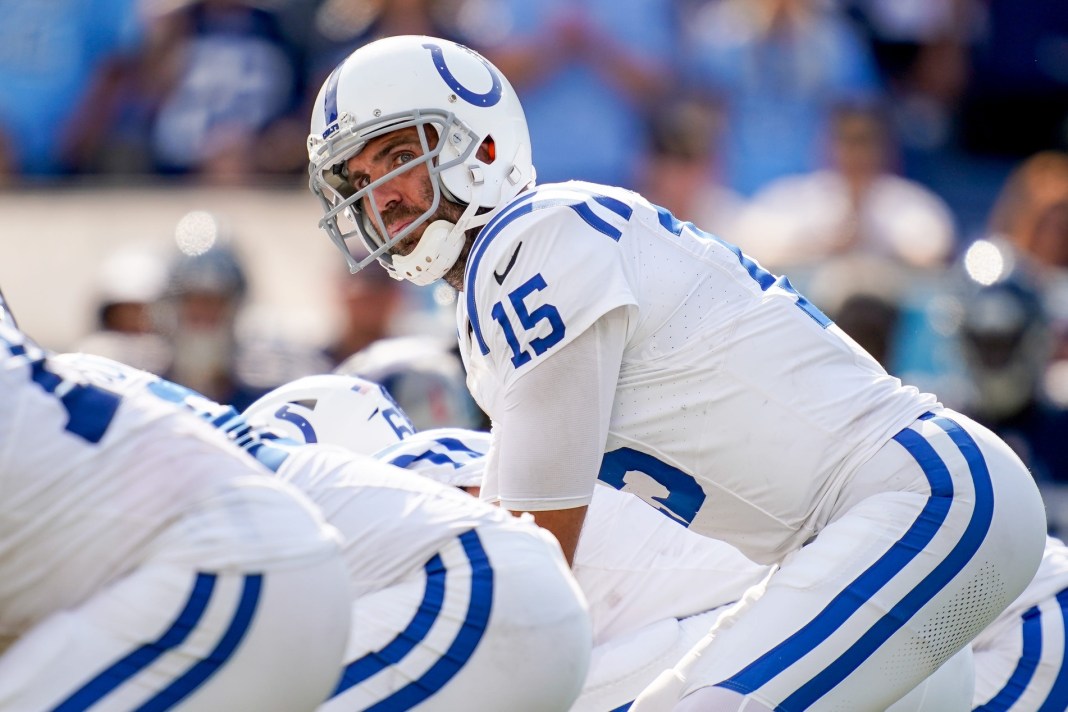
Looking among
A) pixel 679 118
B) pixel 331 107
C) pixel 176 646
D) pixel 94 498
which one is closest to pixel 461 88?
pixel 331 107

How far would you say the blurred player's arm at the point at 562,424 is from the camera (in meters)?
3.81

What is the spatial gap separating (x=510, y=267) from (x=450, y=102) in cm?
68

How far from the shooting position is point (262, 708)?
10.2ft

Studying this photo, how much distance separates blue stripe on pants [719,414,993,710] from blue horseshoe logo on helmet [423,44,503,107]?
53.0 inches

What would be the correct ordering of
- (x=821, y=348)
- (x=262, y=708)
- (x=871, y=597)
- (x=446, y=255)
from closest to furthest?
(x=262, y=708)
(x=871, y=597)
(x=821, y=348)
(x=446, y=255)

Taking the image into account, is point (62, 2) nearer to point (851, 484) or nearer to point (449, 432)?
point (449, 432)

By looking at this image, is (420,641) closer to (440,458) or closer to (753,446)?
(753,446)

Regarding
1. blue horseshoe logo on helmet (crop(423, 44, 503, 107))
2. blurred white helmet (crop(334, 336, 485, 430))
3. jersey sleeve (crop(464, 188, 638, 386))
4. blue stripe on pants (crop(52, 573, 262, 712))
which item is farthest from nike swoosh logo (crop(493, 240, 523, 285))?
blurred white helmet (crop(334, 336, 485, 430))

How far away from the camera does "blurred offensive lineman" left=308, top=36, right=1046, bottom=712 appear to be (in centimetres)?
373

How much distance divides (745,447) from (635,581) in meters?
0.74

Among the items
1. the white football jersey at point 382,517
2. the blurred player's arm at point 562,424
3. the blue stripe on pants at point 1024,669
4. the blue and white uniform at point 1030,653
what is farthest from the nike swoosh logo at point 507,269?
the blue stripe on pants at point 1024,669

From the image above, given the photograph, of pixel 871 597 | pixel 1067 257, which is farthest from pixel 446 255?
pixel 1067 257

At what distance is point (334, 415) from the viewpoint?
4.73m

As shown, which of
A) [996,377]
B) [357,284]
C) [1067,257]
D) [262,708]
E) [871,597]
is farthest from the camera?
[1067,257]
